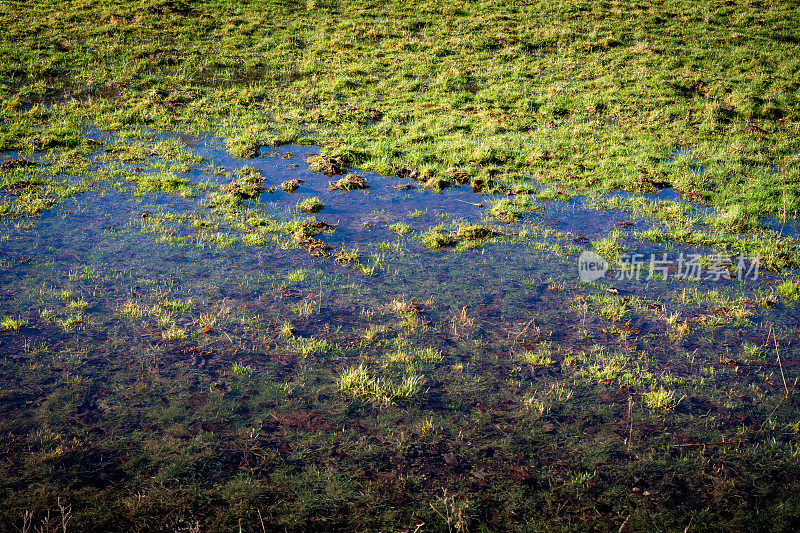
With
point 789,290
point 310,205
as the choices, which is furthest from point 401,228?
point 789,290

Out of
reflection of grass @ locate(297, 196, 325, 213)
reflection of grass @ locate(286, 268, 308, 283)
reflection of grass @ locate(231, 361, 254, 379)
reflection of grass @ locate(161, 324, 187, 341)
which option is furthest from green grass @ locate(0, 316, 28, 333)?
reflection of grass @ locate(297, 196, 325, 213)

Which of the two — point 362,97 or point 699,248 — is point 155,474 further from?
point 362,97

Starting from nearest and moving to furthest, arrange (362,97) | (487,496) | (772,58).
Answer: (487,496) < (362,97) < (772,58)

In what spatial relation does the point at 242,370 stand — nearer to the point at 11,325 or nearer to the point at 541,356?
the point at 11,325

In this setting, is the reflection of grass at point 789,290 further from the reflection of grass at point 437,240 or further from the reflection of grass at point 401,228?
the reflection of grass at point 401,228

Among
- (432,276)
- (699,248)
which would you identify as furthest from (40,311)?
(699,248)

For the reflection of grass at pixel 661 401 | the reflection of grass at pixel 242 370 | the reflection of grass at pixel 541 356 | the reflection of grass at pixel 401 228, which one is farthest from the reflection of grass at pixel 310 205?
the reflection of grass at pixel 661 401
